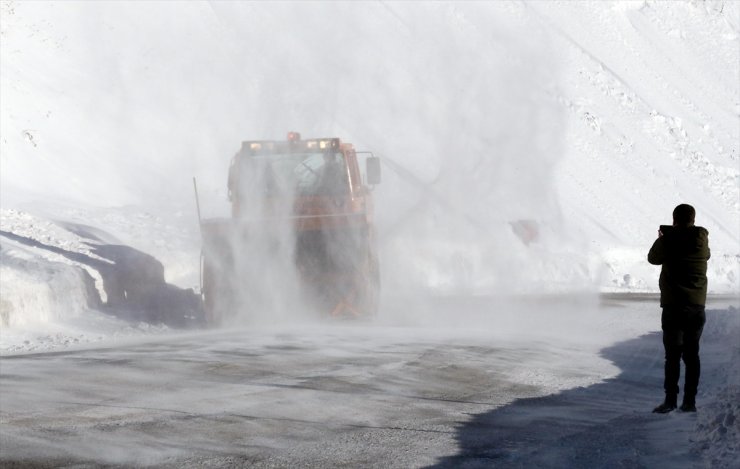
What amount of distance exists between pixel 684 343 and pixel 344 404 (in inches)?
104

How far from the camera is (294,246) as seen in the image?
54.1ft

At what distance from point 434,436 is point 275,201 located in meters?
9.54

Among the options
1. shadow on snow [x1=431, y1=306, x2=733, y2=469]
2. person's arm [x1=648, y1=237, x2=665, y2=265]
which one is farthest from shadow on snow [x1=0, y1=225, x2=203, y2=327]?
person's arm [x1=648, y1=237, x2=665, y2=265]

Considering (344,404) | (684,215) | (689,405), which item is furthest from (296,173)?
(689,405)

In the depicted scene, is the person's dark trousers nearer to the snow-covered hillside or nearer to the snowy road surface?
the snowy road surface

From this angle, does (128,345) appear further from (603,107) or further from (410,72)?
(603,107)

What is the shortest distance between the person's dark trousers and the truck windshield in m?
8.77

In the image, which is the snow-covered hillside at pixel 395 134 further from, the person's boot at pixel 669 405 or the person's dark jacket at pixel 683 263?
the person's dark jacket at pixel 683 263

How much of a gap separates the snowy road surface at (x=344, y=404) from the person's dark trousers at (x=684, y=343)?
0.28 m

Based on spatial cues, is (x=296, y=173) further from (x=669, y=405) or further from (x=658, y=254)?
(x=669, y=405)

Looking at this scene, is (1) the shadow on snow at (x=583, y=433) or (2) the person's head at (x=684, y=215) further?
(2) the person's head at (x=684, y=215)

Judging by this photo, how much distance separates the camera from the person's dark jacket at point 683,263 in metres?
8.84

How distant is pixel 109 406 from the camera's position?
9.03 meters

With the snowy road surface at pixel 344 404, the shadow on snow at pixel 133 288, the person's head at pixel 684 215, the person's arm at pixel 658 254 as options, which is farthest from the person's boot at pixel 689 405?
the shadow on snow at pixel 133 288
